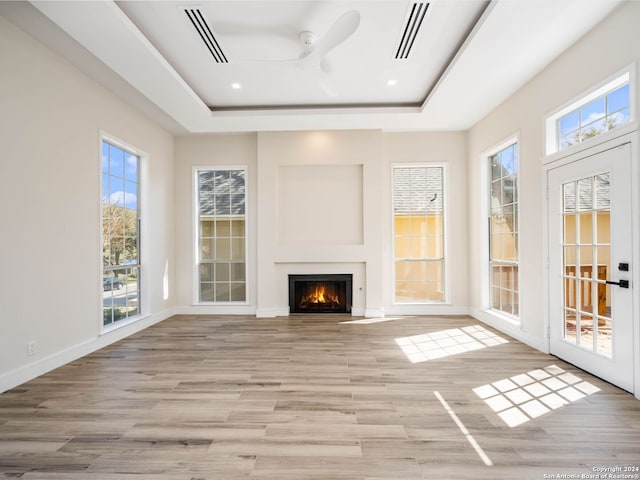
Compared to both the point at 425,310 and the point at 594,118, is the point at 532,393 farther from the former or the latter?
the point at 425,310

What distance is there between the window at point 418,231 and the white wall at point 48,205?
435cm

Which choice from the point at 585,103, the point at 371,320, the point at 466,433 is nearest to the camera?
the point at 466,433

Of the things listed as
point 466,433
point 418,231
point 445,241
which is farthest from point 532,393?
point 418,231

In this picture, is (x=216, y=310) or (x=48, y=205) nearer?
(x=48, y=205)

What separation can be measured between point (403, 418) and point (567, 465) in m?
0.92

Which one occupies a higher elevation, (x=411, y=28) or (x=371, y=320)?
(x=411, y=28)

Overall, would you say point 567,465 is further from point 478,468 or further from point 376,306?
point 376,306

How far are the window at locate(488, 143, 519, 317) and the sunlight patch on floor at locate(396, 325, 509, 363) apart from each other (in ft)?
1.99

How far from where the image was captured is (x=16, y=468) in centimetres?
183

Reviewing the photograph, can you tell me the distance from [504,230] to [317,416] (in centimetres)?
389

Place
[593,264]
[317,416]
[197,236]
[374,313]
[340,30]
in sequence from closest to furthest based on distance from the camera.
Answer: [317,416], [340,30], [593,264], [374,313], [197,236]

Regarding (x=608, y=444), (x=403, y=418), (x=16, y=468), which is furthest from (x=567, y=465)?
(x=16, y=468)

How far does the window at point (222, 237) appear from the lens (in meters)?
5.96

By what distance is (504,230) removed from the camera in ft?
15.8
